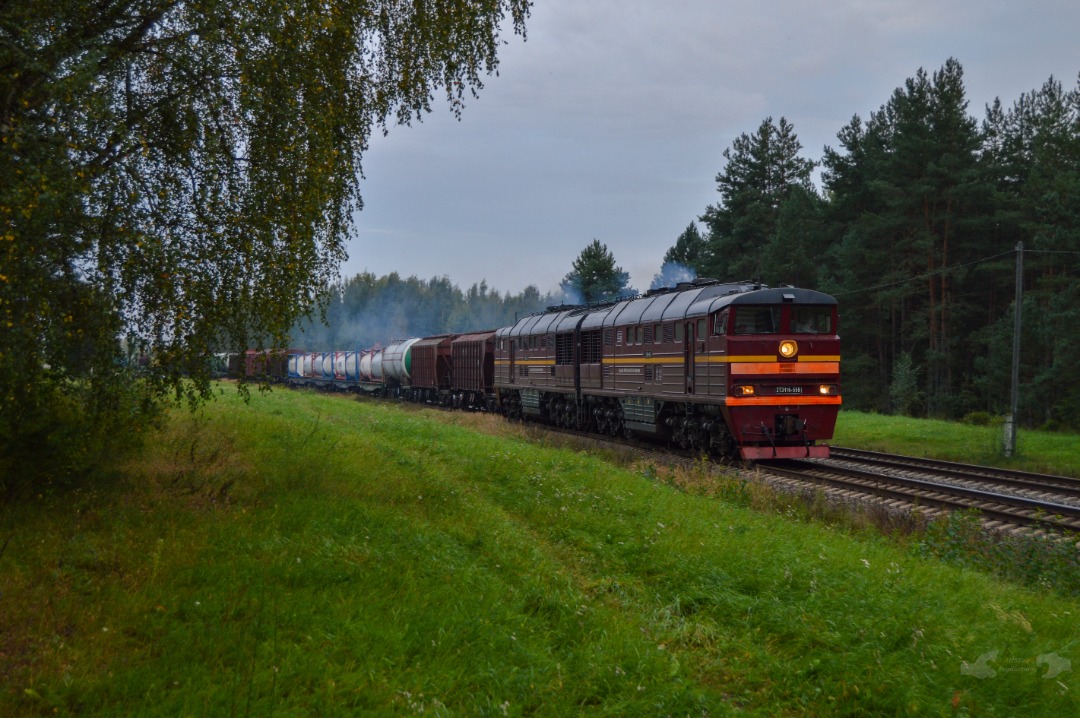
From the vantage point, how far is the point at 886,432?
89.5ft

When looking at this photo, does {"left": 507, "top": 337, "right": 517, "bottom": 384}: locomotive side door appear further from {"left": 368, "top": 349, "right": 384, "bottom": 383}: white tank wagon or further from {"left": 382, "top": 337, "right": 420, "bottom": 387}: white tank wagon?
{"left": 368, "top": 349, "right": 384, "bottom": 383}: white tank wagon

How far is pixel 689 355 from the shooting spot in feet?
60.9

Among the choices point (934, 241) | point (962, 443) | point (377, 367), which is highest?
point (934, 241)

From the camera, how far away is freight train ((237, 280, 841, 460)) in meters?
16.9

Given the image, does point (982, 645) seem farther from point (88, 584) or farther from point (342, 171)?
point (342, 171)

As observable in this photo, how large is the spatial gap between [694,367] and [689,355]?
360 millimetres

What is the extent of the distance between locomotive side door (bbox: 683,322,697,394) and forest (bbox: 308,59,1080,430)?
70.9 feet

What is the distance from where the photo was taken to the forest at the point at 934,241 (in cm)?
3953

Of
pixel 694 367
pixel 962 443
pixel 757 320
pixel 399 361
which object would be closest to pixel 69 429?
pixel 757 320

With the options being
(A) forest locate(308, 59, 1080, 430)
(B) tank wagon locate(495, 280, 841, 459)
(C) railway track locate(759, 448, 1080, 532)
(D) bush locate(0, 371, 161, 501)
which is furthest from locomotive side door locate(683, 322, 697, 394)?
(A) forest locate(308, 59, 1080, 430)

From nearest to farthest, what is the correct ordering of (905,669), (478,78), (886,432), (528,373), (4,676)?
(4,676), (905,669), (478,78), (886,432), (528,373)

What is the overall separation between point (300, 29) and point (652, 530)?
6980 mm

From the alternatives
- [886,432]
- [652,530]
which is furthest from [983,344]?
[652,530]

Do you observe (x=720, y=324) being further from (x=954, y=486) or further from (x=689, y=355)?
(x=954, y=486)
